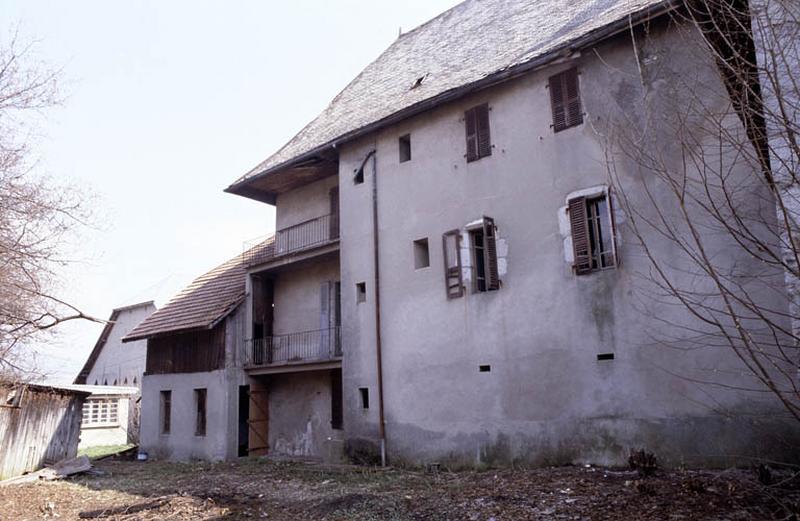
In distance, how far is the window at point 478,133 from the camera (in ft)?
45.2

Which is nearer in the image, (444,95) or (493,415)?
(493,415)

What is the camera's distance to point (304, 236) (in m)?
19.2

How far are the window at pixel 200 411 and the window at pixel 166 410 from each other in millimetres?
1561

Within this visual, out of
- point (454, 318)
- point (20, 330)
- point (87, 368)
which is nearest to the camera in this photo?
point (20, 330)

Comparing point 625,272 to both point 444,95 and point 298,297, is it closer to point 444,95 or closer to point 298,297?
point 444,95

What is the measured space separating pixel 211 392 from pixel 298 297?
3777mm

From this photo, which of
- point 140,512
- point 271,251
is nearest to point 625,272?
point 140,512

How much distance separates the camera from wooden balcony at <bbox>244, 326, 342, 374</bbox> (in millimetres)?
17328

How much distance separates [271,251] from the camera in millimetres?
20766

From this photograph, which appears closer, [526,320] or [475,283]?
[526,320]

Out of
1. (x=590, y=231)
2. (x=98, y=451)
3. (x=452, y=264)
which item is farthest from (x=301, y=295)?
(x=98, y=451)

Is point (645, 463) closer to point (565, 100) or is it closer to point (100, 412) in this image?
point (565, 100)

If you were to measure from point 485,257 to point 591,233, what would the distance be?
2266 mm

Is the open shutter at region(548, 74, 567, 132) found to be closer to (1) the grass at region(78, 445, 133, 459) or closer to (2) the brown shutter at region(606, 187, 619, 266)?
(2) the brown shutter at region(606, 187, 619, 266)
